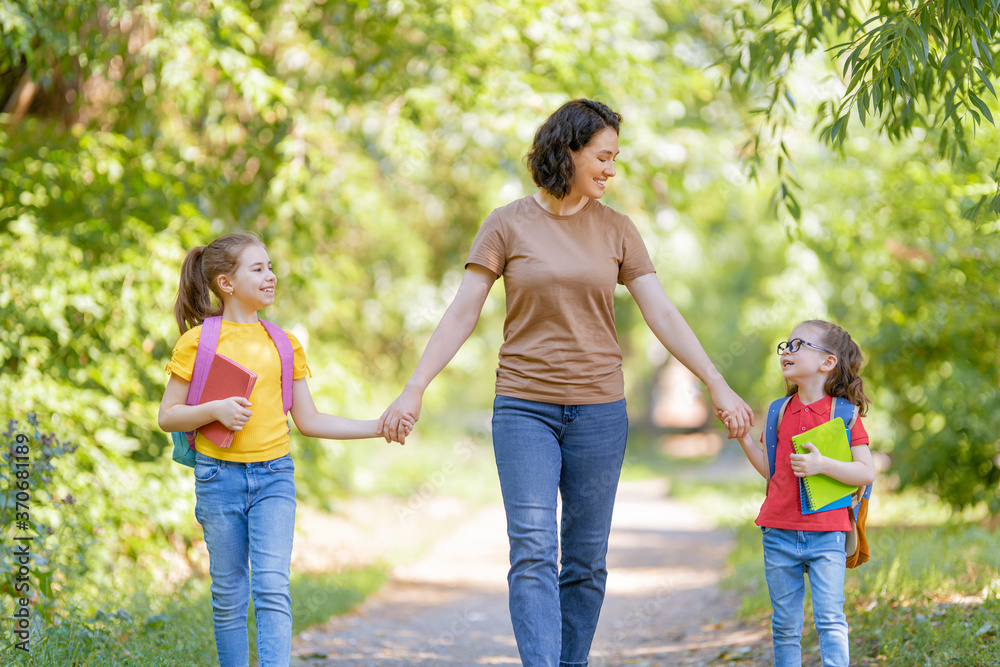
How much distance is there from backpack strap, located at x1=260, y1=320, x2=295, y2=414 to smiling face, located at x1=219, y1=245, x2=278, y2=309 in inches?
4.0

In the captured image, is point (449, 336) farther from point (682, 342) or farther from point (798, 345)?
point (798, 345)

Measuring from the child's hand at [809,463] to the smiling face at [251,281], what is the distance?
195cm

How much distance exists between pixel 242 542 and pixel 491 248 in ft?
4.45

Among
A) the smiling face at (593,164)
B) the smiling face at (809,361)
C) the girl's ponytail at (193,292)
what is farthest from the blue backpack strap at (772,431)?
the girl's ponytail at (193,292)

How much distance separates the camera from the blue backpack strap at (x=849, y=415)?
3178 mm

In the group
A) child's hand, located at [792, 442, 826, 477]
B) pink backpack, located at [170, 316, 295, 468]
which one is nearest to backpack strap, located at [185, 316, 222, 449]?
pink backpack, located at [170, 316, 295, 468]

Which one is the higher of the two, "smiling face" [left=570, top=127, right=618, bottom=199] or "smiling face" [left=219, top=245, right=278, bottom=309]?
"smiling face" [left=570, top=127, right=618, bottom=199]

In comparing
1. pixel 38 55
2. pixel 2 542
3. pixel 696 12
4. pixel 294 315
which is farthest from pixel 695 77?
pixel 2 542

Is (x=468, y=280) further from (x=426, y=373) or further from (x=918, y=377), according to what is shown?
Answer: (x=918, y=377)

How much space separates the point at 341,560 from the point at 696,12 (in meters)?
7.58

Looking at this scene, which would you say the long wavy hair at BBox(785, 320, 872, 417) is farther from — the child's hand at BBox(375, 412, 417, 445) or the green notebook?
the child's hand at BBox(375, 412, 417, 445)

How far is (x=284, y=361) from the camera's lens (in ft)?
10.7

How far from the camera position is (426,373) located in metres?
3.25

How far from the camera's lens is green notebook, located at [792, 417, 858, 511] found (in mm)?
3127
